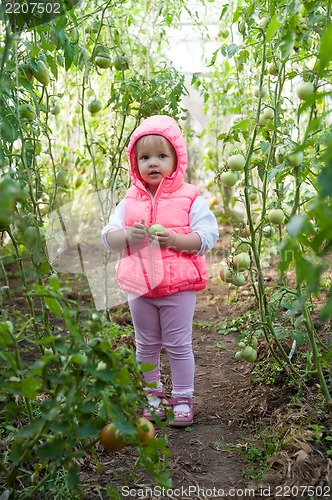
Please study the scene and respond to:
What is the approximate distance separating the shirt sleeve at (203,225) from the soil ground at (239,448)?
0.61m

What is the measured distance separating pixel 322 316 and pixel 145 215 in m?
1.26

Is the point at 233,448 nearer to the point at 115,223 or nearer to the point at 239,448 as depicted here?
the point at 239,448

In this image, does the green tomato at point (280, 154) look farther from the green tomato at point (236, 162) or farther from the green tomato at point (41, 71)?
the green tomato at point (41, 71)

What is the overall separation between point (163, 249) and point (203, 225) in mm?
175

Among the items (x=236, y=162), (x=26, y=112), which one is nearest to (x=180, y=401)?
(x=236, y=162)

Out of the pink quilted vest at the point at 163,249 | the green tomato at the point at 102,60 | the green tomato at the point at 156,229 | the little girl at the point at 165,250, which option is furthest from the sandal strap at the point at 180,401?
the green tomato at the point at 102,60

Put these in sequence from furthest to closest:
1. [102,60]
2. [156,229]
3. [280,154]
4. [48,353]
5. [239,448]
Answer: [102,60] < [280,154] < [156,229] < [239,448] < [48,353]

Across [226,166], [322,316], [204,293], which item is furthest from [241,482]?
[204,293]

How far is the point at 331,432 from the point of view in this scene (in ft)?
5.74

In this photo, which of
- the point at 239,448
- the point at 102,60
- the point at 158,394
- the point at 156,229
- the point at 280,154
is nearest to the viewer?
the point at 239,448

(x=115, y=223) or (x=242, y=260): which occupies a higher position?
(x=115, y=223)

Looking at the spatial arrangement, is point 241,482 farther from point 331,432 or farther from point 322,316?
point 322,316

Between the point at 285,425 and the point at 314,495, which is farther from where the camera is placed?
the point at 285,425

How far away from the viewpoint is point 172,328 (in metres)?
2.16
